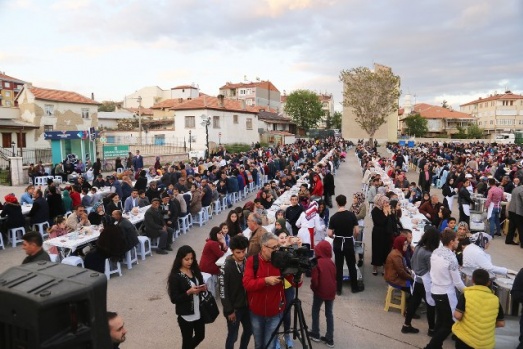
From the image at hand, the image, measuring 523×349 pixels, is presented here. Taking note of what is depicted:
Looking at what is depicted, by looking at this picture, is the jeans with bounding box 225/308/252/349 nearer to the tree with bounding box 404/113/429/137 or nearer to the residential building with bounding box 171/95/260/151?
the residential building with bounding box 171/95/260/151

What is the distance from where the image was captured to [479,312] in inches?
159

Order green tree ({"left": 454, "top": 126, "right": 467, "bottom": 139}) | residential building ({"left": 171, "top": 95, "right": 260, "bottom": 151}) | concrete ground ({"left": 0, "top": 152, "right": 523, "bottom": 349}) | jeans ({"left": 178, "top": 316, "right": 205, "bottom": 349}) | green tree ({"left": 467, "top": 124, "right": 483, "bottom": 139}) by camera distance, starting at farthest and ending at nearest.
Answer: green tree ({"left": 467, "top": 124, "right": 483, "bottom": 139}) → green tree ({"left": 454, "top": 126, "right": 467, "bottom": 139}) → residential building ({"left": 171, "top": 95, "right": 260, "bottom": 151}) → concrete ground ({"left": 0, "top": 152, "right": 523, "bottom": 349}) → jeans ({"left": 178, "top": 316, "right": 205, "bottom": 349})

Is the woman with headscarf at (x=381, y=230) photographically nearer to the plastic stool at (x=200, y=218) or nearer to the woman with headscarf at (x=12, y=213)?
the plastic stool at (x=200, y=218)

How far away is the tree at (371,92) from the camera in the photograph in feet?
142

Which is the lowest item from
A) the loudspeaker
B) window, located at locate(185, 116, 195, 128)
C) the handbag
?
the handbag

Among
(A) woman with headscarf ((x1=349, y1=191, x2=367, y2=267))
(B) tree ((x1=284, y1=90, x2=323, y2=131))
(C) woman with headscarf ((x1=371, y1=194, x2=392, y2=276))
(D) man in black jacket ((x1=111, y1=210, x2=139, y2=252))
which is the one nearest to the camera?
(C) woman with headscarf ((x1=371, y1=194, x2=392, y2=276))

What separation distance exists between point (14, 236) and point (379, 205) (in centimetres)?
898

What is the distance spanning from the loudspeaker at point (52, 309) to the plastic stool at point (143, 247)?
693 cm

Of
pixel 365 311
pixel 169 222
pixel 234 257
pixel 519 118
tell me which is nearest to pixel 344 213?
pixel 365 311

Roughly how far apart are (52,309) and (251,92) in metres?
73.9

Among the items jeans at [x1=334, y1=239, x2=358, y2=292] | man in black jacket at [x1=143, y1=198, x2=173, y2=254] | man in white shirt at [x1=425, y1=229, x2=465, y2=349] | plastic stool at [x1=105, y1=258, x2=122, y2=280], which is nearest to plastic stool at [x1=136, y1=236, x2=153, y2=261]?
man in black jacket at [x1=143, y1=198, x2=173, y2=254]

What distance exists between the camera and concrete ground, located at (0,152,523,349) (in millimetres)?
5273

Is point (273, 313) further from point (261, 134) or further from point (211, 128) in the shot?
point (261, 134)

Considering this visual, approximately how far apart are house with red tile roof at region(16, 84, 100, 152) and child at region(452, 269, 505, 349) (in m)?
31.9
